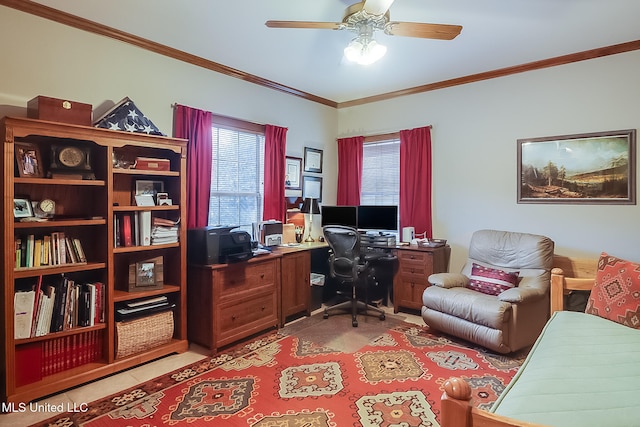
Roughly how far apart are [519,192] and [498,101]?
103cm

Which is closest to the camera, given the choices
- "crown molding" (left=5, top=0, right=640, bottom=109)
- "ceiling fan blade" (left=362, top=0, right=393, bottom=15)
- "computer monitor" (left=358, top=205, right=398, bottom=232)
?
"ceiling fan blade" (left=362, top=0, right=393, bottom=15)

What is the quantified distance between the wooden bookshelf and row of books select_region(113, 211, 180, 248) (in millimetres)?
46

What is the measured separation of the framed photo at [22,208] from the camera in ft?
7.40

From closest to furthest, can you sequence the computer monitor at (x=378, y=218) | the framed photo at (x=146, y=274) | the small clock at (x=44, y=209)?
the small clock at (x=44, y=209), the framed photo at (x=146, y=274), the computer monitor at (x=378, y=218)

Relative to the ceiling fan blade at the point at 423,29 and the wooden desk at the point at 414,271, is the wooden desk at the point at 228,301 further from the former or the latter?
the ceiling fan blade at the point at 423,29

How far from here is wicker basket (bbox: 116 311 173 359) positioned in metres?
2.62

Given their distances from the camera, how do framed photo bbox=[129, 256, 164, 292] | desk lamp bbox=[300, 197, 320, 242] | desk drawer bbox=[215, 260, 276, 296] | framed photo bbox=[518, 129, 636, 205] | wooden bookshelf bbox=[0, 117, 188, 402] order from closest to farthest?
wooden bookshelf bbox=[0, 117, 188, 402] → framed photo bbox=[129, 256, 164, 292] → desk drawer bbox=[215, 260, 276, 296] → framed photo bbox=[518, 129, 636, 205] → desk lamp bbox=[300, 197, 320, 242]

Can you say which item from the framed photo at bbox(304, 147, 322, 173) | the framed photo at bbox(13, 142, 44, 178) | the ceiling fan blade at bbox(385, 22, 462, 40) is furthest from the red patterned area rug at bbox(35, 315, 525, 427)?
the ceiling fan blade at bbox(385, 22, 462, 40)

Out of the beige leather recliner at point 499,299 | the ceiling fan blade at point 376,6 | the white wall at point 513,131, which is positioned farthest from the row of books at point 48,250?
the white wall at point 513,131

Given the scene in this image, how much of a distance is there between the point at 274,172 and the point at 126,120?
174 cm

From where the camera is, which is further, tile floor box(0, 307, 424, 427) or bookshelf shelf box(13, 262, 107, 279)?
bookshelf shelf box(13, 262, 107, 279)

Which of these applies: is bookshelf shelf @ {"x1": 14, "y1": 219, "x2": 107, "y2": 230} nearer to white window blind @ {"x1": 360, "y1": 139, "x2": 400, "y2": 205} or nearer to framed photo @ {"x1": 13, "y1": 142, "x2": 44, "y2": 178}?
framed photo @ {"x1": 13, "y1": 142, "x2": 44, "y2": 178}

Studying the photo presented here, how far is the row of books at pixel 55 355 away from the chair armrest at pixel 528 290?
10.5ft

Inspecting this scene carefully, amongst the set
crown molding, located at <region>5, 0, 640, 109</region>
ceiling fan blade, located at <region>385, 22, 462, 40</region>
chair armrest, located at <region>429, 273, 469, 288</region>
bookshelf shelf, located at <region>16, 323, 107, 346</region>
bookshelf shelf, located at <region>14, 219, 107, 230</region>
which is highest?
crown molding, located at <region>5, 0, 640, 109</region>
